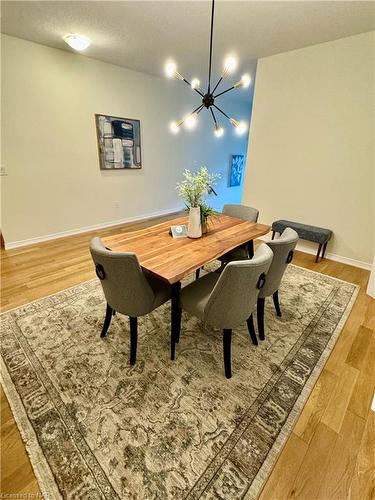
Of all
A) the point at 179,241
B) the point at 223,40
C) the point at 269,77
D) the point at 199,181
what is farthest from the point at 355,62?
the point at 179,241

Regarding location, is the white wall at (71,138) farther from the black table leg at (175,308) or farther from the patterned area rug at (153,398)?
the black table leg at (175,308)

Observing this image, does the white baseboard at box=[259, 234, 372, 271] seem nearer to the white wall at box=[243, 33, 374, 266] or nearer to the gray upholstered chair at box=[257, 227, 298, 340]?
the white wall at box=[243, 33, 374, 266]

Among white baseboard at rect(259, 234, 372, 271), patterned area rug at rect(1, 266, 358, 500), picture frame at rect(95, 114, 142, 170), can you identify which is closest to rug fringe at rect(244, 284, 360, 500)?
patterned area rug at rect(1, 266, 358, 500)

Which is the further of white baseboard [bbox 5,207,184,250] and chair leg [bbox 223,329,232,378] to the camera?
white baseboard [bbox 5,207,184,250]

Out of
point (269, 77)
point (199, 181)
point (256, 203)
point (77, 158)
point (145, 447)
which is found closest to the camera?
point (145, 447)

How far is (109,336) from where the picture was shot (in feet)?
6.56

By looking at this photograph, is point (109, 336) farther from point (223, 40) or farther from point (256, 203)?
point (223, 40)

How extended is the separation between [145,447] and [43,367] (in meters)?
0.91

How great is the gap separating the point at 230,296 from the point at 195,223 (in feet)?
2.63

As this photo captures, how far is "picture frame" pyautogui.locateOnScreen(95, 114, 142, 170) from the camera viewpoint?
13.4 feet

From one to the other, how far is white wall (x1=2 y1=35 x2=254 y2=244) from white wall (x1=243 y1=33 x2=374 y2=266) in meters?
1.96

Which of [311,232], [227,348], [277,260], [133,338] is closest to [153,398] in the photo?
[133,338]

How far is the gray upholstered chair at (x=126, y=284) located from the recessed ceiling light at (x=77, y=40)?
9.38 feet

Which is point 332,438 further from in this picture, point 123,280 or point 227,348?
point 123,280
